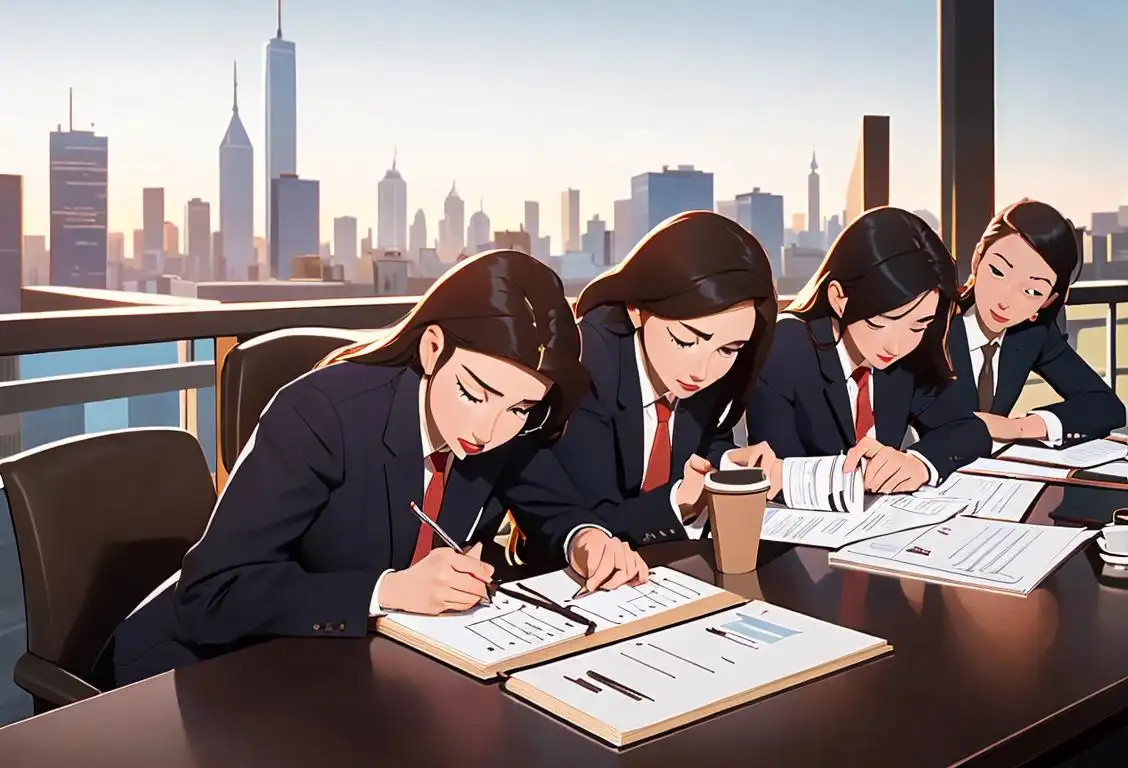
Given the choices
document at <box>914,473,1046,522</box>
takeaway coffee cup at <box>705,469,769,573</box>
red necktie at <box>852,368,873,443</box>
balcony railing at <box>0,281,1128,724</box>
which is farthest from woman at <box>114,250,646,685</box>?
red necktie at <box>852,368,873,443</box>

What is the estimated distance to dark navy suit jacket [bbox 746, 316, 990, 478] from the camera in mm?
2197

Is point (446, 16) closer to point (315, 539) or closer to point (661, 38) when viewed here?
point (661, 38)

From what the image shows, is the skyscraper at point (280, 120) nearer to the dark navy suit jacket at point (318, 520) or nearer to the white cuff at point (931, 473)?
the white cuff at point (931, 473)

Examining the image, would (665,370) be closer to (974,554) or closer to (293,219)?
(974,554)

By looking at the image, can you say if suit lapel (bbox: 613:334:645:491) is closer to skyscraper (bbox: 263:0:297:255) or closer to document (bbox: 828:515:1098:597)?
document (bbox: 828:515:1098:597)

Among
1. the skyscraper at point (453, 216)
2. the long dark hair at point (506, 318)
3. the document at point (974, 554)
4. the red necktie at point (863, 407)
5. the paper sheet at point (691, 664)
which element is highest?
the skyscraper at point (453, 216)

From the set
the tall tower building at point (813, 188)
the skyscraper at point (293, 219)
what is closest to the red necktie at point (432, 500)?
the tall tower building at point (813, 188)

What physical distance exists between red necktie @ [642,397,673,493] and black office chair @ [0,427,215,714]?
73 centimetres

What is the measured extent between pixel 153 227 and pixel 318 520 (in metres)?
18.8

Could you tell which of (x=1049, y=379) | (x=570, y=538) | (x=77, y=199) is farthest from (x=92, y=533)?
(x=77, y=199)

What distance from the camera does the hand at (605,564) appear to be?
131 centimetres

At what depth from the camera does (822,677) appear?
3.43 ft

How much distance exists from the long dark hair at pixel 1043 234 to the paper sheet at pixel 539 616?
1619mm

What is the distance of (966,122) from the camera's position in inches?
143
